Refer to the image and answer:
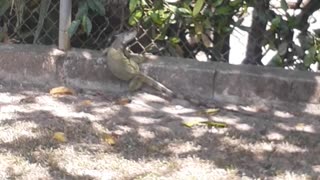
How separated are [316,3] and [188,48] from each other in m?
0.89

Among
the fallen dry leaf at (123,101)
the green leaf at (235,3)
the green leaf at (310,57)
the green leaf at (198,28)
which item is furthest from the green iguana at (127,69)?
the green leaf at (310,57)

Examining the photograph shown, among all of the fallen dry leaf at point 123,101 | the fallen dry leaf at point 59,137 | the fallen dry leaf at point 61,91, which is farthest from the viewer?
the fallen dry leaf at point 61,91

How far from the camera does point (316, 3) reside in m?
4.58

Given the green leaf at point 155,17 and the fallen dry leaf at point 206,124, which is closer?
the fallen dry leaf at point 206,124

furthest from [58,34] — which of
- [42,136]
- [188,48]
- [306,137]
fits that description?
[306,137]

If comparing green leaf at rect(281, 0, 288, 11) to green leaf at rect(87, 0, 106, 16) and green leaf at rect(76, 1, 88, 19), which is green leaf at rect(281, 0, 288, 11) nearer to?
green leaf at rect(87, 0, 106, 16)

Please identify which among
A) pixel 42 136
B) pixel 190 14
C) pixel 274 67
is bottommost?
pixel 42 136

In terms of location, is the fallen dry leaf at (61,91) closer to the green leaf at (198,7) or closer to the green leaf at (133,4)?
the green leaf at (133,4)

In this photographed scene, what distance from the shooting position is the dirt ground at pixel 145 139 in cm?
346

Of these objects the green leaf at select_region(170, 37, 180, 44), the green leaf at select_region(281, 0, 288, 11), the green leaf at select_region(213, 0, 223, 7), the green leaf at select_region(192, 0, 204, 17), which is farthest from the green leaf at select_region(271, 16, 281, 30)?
the green leaf at select_region(170, 37, 180, 44)

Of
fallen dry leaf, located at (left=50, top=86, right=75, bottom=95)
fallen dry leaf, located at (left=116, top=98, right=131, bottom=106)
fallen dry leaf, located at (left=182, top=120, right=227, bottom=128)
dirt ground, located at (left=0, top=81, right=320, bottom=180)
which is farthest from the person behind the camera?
fallen dry leaf, located at (left=50, top=86, right=75, bottom=95)

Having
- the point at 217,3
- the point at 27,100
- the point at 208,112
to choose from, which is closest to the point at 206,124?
the point at 208,112

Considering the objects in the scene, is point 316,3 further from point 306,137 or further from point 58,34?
point 58,34

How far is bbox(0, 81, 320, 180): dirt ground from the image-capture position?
136 inches
